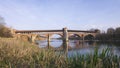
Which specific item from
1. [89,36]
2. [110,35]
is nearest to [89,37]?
[89,36]

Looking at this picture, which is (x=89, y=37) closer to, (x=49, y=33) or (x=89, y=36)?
(x=89, y=36)

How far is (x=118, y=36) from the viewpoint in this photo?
10750cm

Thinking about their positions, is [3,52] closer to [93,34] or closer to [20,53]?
[20,53]

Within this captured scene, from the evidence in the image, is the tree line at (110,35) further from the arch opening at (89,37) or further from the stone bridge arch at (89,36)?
the arch opening at (89,37)

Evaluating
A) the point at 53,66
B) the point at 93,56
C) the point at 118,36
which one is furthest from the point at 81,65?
the point at 118,36

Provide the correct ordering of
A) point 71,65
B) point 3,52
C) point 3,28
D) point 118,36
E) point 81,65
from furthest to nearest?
point 118,36 → point 3,28 → point 3,52 → point 71,65 → point 81,65

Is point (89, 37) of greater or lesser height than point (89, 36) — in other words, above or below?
below

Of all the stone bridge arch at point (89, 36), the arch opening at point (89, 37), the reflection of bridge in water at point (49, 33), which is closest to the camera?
the reflection of bridge in water at point (49, 33)

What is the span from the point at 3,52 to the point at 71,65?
4.52 metres

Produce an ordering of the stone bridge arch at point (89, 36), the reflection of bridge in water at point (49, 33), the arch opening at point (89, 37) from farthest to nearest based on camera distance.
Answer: the arch opening at point (89, 37)
the stone bridge arch at point (89, 36)
the reflection of bridge in water at point (49, 33)

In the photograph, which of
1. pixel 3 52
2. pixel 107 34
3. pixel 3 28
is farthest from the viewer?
pixel 107 34


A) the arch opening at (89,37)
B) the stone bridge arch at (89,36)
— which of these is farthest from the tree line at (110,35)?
the arch opening at (89,37)

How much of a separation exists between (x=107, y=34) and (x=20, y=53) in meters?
109

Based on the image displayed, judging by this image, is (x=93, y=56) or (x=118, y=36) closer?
(x=93, y=56)
